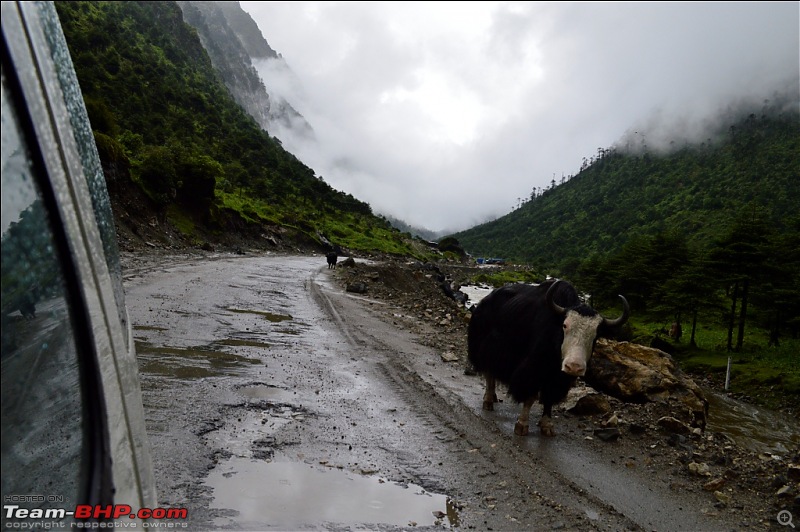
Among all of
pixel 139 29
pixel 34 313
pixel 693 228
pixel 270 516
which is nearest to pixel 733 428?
pixel 270 516

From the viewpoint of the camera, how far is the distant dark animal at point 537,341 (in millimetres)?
5422

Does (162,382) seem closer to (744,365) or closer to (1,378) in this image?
(1,378)

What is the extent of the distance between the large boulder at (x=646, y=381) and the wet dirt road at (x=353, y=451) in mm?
1818

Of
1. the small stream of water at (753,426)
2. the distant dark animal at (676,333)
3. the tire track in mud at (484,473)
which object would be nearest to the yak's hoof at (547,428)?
the tire track in mud at (484,473)

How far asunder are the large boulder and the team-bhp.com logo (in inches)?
280

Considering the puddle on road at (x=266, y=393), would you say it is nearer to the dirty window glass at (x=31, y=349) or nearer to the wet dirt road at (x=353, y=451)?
the wet dirt road at (x=353, y=451)

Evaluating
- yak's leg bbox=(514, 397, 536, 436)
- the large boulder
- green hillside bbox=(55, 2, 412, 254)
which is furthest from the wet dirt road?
green hillside bbox=(55, 2, 412, 254)

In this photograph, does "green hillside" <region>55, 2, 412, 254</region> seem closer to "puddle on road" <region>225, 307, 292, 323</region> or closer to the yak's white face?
"puddle on road" <region>225, 307, 292, 323</region>

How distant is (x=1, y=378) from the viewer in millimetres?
1004

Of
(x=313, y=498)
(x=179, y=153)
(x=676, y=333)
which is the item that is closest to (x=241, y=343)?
(x=313, y=498)

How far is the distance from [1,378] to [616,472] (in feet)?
18.0

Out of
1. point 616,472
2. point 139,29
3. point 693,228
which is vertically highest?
point 139,29

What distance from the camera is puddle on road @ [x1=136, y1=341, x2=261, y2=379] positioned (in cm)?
612

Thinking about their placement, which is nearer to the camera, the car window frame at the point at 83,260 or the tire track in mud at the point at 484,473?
the car window frame at the point at 83,260
